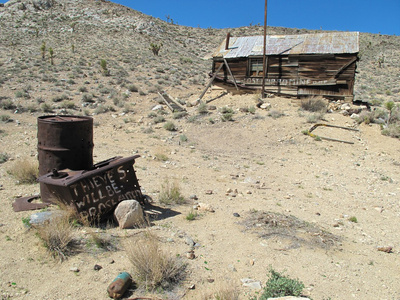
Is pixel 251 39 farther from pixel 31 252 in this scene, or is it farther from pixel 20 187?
pixel 31 252

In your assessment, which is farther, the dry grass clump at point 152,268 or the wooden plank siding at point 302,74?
the wooden plank siding at point 302,74

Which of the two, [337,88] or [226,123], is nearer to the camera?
[226,123]

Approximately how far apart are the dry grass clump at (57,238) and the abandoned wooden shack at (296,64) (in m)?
16.1

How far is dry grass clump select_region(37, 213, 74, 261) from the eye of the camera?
12.3 feet

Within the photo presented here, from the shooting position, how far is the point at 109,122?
1478cm

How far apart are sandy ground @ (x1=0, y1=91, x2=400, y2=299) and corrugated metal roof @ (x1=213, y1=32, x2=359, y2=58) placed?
16.8ft

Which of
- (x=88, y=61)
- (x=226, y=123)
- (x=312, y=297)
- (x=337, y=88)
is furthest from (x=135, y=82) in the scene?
(x=312, y=297)

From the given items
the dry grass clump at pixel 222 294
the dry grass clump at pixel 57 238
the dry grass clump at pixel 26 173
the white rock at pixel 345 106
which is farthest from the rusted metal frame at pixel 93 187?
the white rock at pixel 345 106

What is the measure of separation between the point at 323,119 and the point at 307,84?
4011mm

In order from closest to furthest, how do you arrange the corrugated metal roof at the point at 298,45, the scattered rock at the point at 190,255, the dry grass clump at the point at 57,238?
the dry grass clump at the point at 57,238
the scattered rock at the point at 190,255
the corrugated metal roof at the point at 298,45

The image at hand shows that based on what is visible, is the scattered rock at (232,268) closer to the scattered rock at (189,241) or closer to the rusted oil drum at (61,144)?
the scattered rock at (189,241)

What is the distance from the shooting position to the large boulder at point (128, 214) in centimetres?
462

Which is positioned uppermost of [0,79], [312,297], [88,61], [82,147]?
[88,61]

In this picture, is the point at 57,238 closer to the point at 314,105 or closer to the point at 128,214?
the point at 128,214
